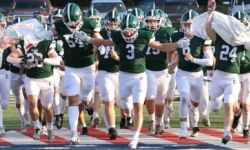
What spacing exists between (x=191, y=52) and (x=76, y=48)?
6.46 feet

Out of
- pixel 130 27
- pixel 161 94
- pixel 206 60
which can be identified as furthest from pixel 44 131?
pixel 206 60

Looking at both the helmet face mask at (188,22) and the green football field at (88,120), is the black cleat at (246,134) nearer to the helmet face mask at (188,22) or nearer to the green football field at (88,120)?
the helmet face mask at (188,22)

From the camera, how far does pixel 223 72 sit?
13.3 m

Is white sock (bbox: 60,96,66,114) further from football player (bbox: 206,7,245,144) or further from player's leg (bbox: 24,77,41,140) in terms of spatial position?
football player (bbox: 206,7,245,144)

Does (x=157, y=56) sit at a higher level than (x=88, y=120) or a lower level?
higher

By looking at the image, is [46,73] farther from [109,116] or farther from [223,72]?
[223,72]

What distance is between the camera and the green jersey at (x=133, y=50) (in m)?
13.2

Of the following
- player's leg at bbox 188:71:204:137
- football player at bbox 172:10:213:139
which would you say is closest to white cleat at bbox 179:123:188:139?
football player at bbox 172:10:213:139

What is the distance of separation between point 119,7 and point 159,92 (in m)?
16.4

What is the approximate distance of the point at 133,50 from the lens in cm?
1320

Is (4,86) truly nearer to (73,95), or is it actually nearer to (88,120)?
(73,95)

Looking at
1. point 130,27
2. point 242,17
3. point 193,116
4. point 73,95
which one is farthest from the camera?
point 193,116

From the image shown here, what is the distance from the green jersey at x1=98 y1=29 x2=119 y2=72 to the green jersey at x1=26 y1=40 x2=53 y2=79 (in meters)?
1.00

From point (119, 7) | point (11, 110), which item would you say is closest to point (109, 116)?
point (11, 110)
